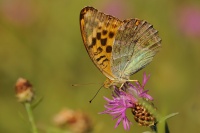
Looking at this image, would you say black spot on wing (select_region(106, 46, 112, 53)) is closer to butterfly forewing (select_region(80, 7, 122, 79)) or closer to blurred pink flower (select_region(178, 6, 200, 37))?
butterfly forewing (select_region(80, 7, 122, 79))

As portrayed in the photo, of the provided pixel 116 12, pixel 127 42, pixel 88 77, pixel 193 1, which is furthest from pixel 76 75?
pixel 127 42

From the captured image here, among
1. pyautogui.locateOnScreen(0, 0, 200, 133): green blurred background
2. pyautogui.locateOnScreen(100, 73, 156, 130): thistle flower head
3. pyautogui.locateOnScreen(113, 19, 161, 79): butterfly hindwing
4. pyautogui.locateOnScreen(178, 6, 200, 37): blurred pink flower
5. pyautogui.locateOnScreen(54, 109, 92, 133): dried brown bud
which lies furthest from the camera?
pyautogui.locateOnScreen(178, 6, 200, 37): blurred pink flower

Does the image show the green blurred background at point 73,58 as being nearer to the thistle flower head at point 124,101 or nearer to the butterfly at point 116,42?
the butterfly at point 116,42

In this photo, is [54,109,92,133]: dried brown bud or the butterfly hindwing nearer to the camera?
the butterfly hindwing

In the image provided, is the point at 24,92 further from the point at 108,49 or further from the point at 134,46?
the point at 134,46

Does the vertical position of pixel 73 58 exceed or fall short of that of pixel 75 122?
it exceeds it

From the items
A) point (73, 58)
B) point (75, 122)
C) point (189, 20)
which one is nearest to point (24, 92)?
point (75, 122)

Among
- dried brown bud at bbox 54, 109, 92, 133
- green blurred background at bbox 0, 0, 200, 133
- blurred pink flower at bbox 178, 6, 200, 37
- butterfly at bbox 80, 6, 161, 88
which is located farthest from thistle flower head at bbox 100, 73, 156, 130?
blurred pink flower at bbox 178, 6, 200, 37
